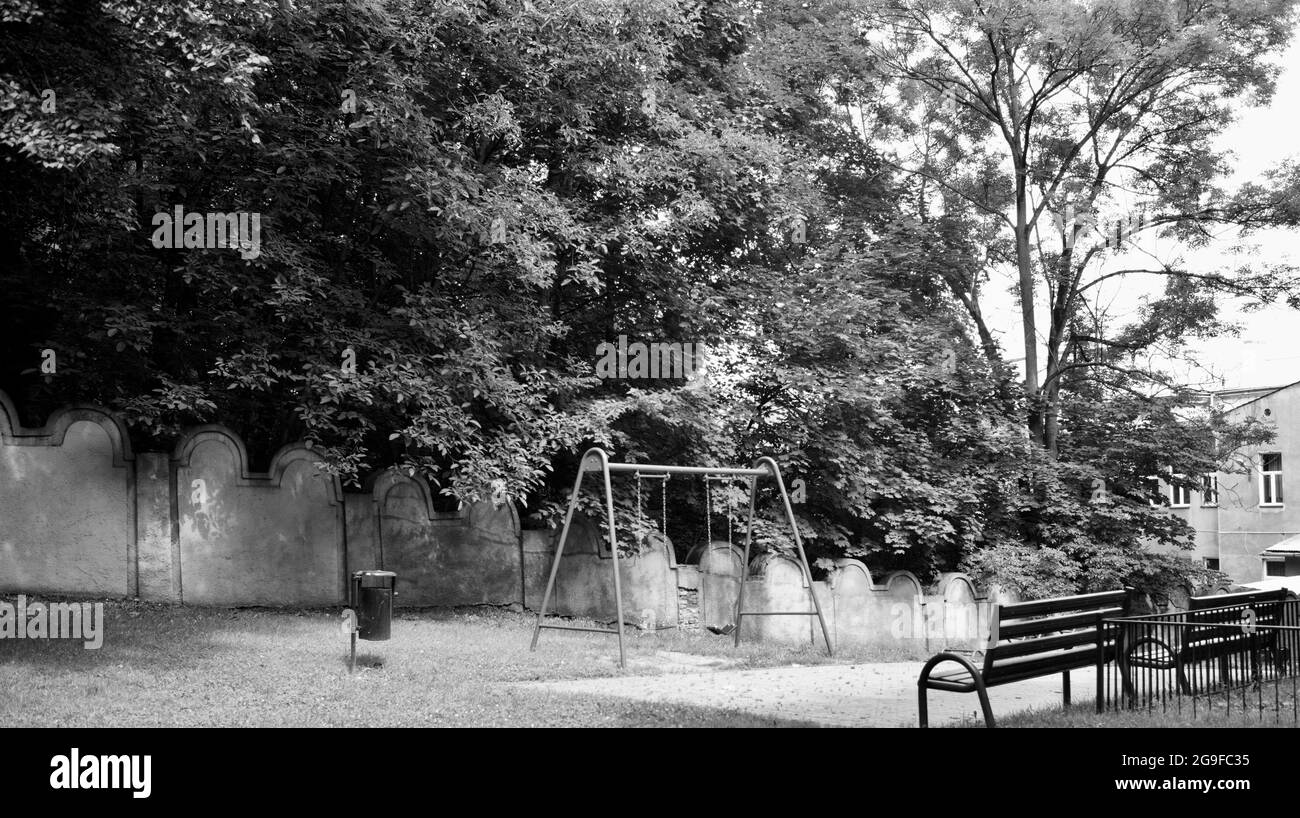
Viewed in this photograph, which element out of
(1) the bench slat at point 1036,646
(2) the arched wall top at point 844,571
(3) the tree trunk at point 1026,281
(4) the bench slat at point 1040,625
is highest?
(3) the tree trunk at point 1026,281

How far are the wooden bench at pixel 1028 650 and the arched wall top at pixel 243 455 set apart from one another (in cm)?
901

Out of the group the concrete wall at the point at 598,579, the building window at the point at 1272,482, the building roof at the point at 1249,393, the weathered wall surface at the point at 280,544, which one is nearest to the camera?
the weathered wall surface at the point at 280,544

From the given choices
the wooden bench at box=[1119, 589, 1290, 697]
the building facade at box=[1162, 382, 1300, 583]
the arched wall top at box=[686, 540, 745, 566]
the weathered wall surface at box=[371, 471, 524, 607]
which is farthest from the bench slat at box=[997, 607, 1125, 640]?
the building facade at box=[1162, 382, 1300, 583]

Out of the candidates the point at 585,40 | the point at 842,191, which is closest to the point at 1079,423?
the point at 842,191

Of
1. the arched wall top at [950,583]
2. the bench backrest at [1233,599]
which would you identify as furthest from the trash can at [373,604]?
the arched wall top at [950,583]

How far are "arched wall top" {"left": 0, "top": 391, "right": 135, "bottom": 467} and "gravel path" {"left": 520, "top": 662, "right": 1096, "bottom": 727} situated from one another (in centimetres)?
650

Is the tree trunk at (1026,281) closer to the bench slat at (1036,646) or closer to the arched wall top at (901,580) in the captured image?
the arched wall top at (901,580)

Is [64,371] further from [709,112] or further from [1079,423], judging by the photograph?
[1079,423]

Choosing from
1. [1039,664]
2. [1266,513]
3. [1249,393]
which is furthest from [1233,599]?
[1249,393]

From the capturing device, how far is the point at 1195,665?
8938 millimetres

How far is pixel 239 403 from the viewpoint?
15.7 metres

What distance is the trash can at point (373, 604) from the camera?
1043 cm

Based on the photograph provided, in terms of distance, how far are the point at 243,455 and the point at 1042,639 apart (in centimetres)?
1020

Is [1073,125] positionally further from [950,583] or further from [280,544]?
[280,544]
